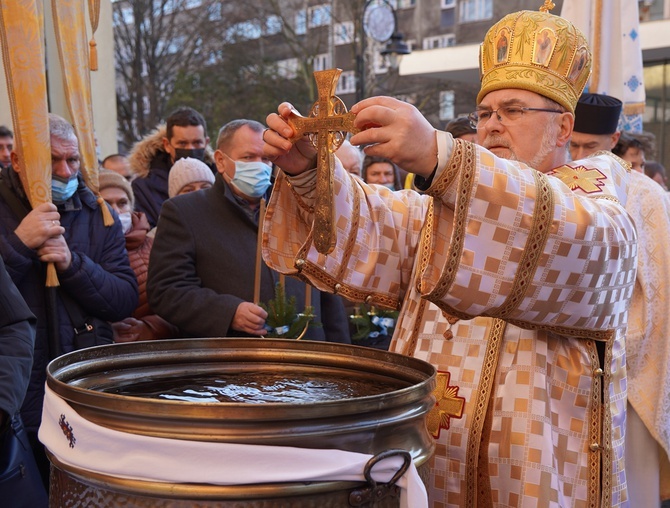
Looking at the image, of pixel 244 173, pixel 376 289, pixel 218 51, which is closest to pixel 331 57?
pixel 218 51

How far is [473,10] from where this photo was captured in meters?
26.2

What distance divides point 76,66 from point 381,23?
36.4 ft

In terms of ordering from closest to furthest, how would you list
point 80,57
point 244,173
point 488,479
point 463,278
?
point 463,278
point 488,479
point 80,57
point 244,173

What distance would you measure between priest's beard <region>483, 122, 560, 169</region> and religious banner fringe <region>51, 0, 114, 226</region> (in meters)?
2.00

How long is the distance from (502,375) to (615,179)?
57 centimetres

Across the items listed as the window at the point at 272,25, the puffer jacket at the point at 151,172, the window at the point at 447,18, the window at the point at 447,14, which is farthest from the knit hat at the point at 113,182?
the window at the point at 447,18

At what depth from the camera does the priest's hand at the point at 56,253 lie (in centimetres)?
350

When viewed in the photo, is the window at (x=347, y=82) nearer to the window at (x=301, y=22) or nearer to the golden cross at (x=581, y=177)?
the window at (x=301, y=22)

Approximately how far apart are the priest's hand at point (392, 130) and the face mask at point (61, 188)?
2.52 meters

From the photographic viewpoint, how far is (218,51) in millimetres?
22828

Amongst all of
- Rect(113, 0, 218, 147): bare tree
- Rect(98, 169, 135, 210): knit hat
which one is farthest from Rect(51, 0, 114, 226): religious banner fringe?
Rect(113, 0, 218, 147): bare tree

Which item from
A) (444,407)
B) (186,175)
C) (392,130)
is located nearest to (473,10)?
(186,175)

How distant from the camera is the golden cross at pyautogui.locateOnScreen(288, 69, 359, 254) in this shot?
A: 1638mm

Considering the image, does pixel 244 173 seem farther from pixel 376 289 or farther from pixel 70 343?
pixel 376 289
